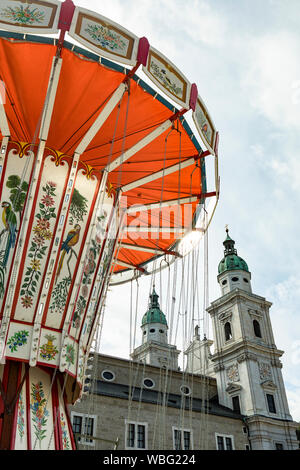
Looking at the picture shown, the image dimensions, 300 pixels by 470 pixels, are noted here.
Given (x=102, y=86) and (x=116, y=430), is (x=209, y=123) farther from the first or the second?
(x=116, y=430)

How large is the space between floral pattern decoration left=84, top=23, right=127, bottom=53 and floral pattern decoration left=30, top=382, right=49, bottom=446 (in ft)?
19.8

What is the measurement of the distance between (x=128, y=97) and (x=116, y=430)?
76.1 ft

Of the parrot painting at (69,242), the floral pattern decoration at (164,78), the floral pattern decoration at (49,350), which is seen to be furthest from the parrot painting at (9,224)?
the floral pattern decoration at (164,78)

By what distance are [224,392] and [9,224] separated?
34111 millimetres

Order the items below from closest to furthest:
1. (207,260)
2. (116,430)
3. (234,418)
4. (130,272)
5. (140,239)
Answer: (207,260), (140,239), (130,272), (116,430), (234,418)

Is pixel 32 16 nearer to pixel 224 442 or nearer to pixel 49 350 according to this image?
pixel 49 350

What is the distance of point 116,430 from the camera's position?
88.6 ft

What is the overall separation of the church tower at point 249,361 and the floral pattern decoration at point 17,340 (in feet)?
101

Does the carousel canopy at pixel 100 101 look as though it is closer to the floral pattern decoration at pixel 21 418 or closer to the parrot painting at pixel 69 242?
the parrot painting at pixel 69 242

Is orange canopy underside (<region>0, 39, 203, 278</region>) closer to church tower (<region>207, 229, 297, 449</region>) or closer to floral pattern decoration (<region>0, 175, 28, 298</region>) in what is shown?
floral pattern decoration (<region>0, 175, 28, 298</region>)

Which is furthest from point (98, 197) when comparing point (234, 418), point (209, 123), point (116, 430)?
point (234, 418)

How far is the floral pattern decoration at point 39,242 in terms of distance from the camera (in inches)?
324

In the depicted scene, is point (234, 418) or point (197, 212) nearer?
point (197, 212)

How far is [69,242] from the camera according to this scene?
8875 mm
